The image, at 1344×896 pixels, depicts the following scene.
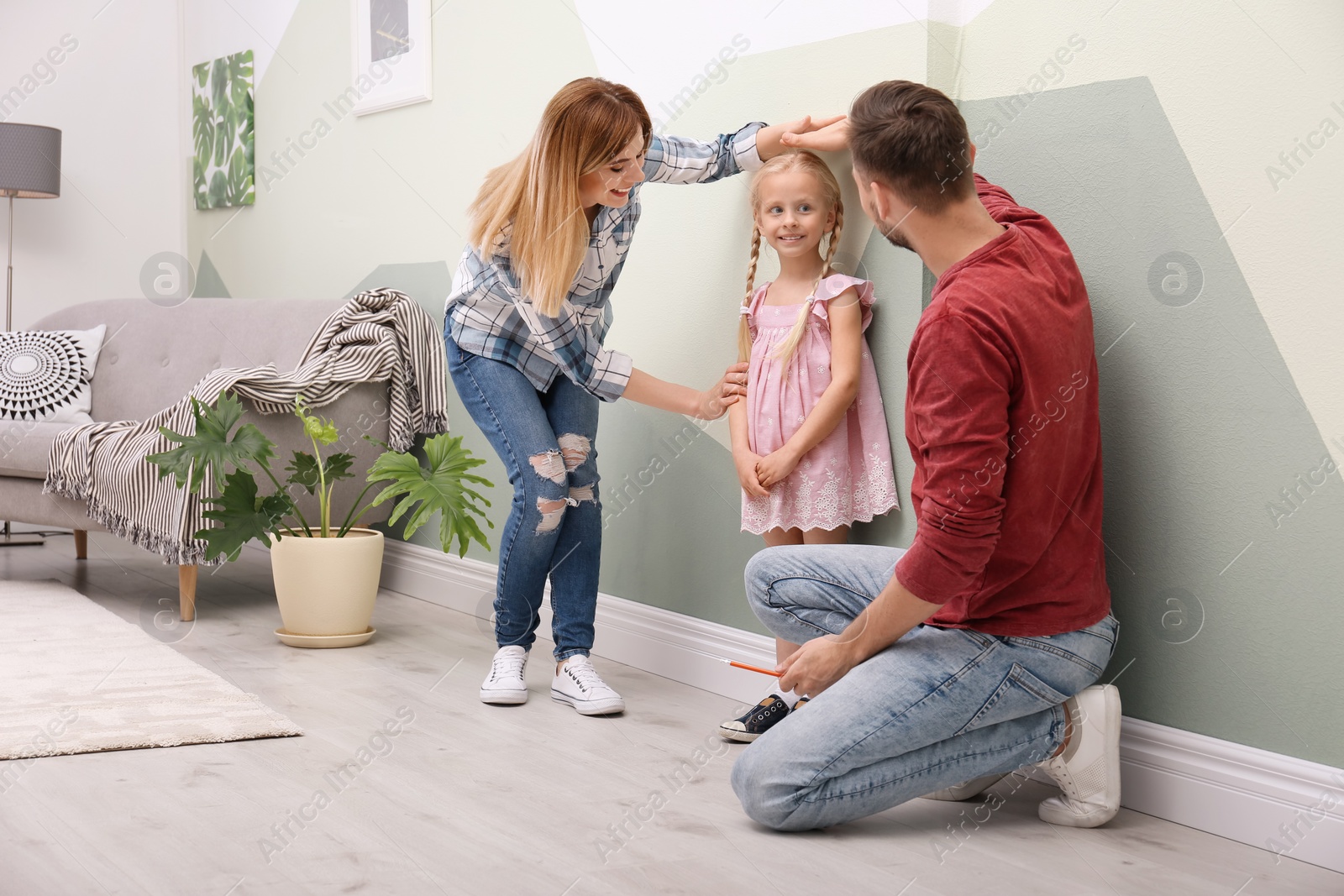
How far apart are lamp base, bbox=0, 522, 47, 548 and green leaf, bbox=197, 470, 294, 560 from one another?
1.71 meters

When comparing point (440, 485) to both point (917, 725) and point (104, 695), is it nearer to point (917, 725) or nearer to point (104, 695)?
point (104, 695)

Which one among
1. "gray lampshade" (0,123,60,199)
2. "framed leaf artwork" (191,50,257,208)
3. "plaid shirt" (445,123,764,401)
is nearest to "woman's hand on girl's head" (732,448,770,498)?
"plaid shirt" (445,123,764,401)

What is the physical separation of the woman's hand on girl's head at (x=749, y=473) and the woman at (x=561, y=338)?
108mm

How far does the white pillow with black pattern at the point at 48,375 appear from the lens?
3525 mm

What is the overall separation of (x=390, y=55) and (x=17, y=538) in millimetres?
2197

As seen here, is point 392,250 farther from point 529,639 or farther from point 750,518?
point 750,518

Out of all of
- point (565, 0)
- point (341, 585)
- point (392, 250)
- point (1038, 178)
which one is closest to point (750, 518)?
point (1038, 178)

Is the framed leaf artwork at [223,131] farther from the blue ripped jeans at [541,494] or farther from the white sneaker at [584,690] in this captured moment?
the white sneaker at [584,690]

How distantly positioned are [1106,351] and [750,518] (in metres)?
0.70

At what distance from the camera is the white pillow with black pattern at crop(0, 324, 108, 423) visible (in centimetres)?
353

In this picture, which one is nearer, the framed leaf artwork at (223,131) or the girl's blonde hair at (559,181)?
the girl's blonde hair at (559,181)

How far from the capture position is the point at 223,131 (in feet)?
14.7

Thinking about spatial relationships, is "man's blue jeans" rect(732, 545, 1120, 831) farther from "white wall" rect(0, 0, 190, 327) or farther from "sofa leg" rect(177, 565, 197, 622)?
"white wall" rect(0, 0, 190, 327)

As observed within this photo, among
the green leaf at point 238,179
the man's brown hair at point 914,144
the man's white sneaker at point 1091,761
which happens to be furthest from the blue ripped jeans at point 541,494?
the green leaf at point 238,179
